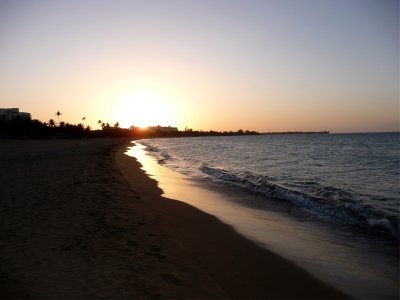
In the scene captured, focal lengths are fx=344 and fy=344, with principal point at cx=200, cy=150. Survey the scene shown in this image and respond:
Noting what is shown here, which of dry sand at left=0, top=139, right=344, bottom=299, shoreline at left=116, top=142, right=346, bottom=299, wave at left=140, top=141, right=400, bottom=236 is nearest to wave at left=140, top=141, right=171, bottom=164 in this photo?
wave at left=140, top=141, right=400, bottom=236

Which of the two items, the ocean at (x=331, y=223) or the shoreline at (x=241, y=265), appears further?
the ocean at (x=331, y=223)

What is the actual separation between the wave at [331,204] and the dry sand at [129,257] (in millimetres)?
4378

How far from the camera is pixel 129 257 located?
21.9 ft

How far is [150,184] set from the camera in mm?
18344

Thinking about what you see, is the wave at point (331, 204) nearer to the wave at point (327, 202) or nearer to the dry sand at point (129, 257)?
the wave at point (327, 202)

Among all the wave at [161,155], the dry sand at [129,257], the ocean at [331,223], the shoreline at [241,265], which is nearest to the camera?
the dry sand at [129,257]

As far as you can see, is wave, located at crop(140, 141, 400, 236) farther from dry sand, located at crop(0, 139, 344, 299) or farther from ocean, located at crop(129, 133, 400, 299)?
dry sand, located at crop(0, 139, 344, 299)

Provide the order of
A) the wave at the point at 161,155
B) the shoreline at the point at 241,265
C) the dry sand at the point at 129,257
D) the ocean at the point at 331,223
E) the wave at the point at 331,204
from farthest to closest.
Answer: the wave at the point at 161,155, the wave at the point at 331,204, the ocean at the point at 331,223, the shoreline at the point at 241,265, the dry sand at the point at 129,257

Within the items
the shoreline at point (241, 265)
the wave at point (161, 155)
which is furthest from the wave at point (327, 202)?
the wave at point (161, 155)

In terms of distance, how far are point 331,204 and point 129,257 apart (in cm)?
950

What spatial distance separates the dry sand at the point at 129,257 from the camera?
5.43 meters

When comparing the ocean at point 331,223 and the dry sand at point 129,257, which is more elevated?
the dry sand at point 129,257

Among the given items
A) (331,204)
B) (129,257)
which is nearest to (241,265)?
(129,257)

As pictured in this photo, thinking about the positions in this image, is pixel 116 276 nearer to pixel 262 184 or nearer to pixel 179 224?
pixel 179 224
